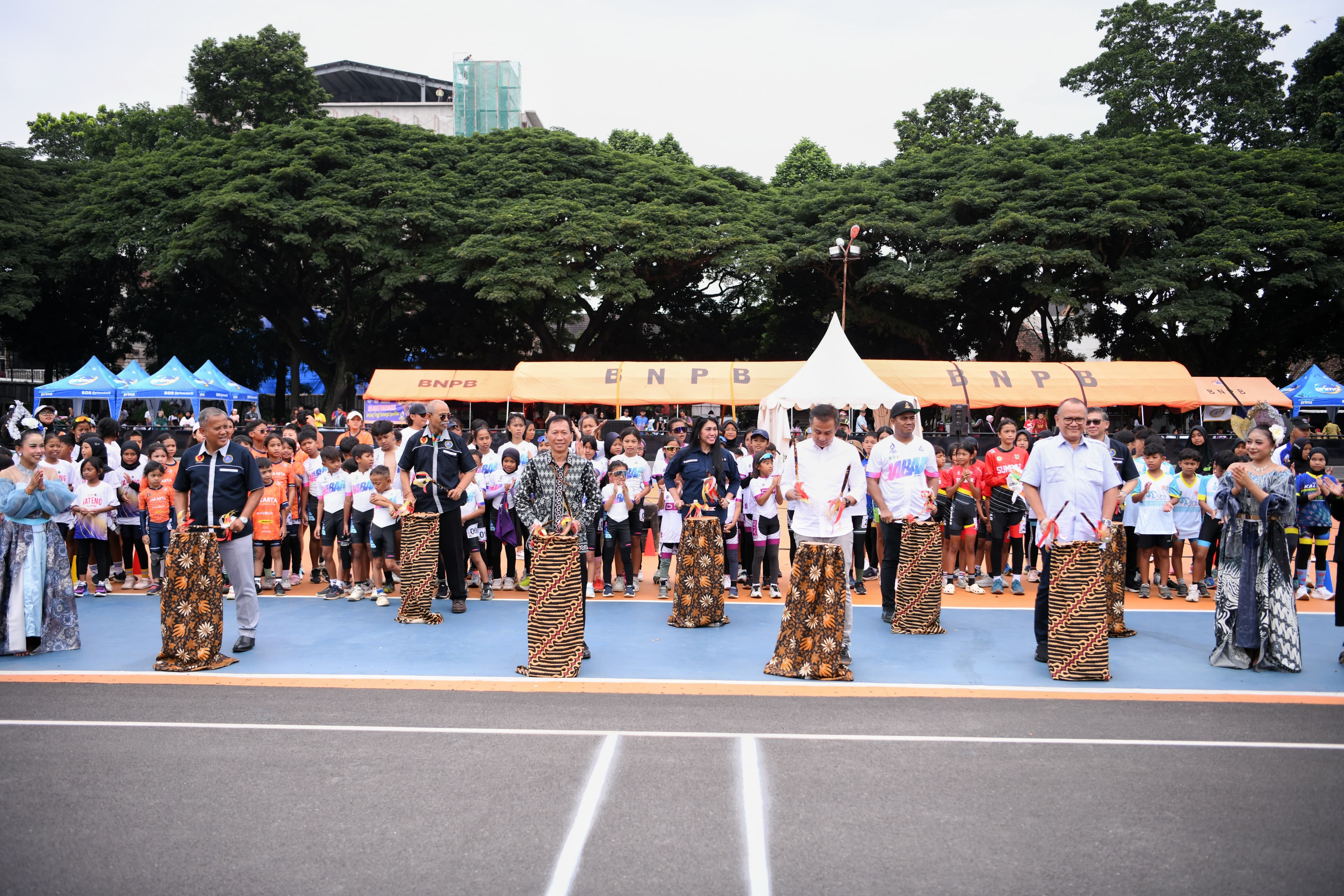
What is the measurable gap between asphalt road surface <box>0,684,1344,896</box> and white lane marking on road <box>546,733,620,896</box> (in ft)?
0.05

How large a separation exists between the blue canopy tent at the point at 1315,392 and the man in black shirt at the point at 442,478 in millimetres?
27717

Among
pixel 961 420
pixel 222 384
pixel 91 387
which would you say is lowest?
pixel 961 420

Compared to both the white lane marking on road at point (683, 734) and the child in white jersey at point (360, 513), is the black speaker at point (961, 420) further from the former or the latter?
the white lane marking on road at point (683, 734)

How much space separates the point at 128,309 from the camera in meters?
40.7

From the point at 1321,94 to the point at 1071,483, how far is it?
37.9 m

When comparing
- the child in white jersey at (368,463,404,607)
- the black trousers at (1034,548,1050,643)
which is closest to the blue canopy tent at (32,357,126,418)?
the child in white jersey at (368,463,404,607)

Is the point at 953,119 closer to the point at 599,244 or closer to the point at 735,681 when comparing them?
the point at 599,244

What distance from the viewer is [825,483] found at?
Result: 6637mm

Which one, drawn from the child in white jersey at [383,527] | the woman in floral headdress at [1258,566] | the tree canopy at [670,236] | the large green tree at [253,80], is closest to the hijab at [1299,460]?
the woman in floral headdress at [1258,566]

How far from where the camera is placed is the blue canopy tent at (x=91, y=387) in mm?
26641

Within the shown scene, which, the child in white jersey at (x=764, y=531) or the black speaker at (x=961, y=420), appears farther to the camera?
the black speaker at (x=961, y=420)

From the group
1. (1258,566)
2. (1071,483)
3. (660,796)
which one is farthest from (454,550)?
(1258,566)

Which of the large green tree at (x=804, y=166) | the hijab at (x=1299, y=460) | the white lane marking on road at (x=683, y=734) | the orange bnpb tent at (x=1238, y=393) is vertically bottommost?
the white lane marking on road at (x=683, y=734)

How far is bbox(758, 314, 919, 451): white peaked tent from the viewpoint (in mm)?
17594
